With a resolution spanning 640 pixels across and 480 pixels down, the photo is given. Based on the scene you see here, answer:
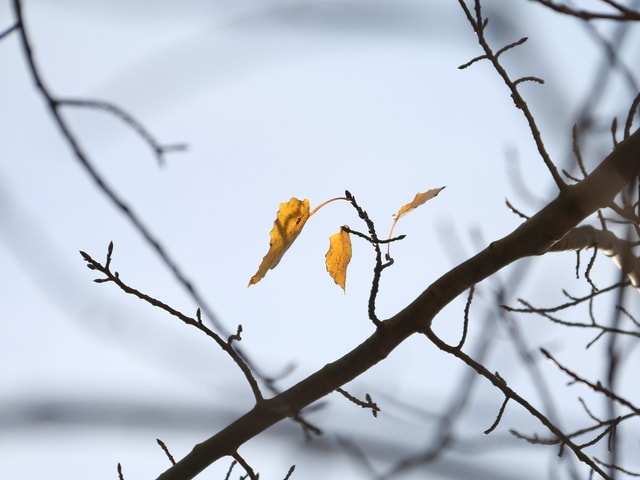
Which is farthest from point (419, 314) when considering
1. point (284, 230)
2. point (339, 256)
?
point (284, 230)

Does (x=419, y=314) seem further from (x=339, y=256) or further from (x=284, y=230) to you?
(x=284, y=230)

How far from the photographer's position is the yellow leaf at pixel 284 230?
5.76 feet

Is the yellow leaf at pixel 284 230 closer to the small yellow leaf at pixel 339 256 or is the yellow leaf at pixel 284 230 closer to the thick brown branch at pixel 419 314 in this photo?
the small yellow leaf at pixel 339 256

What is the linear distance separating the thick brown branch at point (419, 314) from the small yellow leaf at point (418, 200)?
0.55 ft

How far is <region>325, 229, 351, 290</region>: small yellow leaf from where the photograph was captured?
186 cm

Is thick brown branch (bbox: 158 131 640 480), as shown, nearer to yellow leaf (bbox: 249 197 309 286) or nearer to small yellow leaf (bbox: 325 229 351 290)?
small yellow leaf (bbox: 325 229 351 290)

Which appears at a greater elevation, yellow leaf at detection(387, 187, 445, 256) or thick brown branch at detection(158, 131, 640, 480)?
yellow leaf at detection(387, 187, 445, 256)

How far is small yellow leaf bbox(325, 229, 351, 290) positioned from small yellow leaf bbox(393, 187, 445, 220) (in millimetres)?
133

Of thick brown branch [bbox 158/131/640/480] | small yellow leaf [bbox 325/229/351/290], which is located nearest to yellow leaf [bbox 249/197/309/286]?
small yellow leaf [bbox 325/229/351/290]

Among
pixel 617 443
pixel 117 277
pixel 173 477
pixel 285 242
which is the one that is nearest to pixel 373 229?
pixel 285 242

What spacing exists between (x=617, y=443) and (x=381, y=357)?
3.09 ft

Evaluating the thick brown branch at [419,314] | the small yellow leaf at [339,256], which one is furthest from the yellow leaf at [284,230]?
the thick brown branch at [419,314]

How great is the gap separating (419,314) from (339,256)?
0.25 meters

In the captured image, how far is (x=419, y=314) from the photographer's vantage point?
5.78 feet
